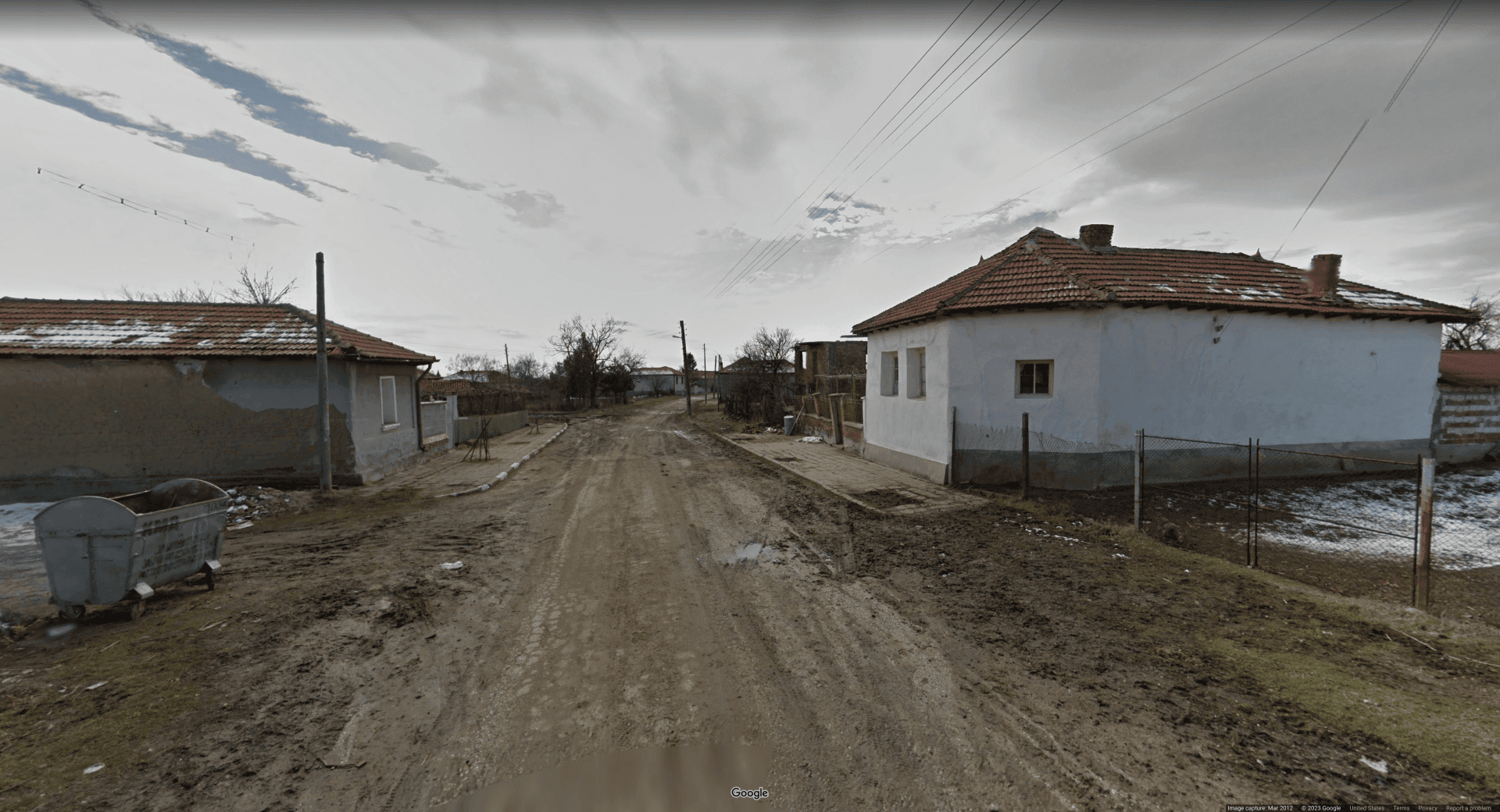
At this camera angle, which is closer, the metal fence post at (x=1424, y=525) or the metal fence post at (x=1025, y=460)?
the metal fence post at (x=1424, y=525)

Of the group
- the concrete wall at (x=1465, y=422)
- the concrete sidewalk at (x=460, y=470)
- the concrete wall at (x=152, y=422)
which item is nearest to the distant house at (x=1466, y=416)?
the concrete wall at (x=1465, y=422)

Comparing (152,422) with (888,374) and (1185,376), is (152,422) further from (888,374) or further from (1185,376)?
(1185,376)

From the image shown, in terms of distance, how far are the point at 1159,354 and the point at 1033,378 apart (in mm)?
2490

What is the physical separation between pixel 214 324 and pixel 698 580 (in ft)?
46.6

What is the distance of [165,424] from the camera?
1121 centimetres

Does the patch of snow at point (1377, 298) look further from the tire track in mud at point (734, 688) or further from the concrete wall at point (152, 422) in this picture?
the concrete wall at point (152, 422)

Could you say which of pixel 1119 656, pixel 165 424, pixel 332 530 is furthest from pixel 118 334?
pixel 1119 656

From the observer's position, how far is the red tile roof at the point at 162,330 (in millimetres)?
11172

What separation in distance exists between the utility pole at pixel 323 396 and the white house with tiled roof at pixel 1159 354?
13.0 metres

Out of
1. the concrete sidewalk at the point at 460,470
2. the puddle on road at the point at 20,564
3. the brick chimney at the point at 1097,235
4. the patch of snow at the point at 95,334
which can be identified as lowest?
the puddle on road at the point at 20,564

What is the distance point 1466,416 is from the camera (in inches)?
532

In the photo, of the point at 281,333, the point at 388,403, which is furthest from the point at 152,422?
the point at 388,403

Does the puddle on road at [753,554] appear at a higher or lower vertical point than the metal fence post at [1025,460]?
lower

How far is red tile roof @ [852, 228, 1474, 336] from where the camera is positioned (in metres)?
10.7
